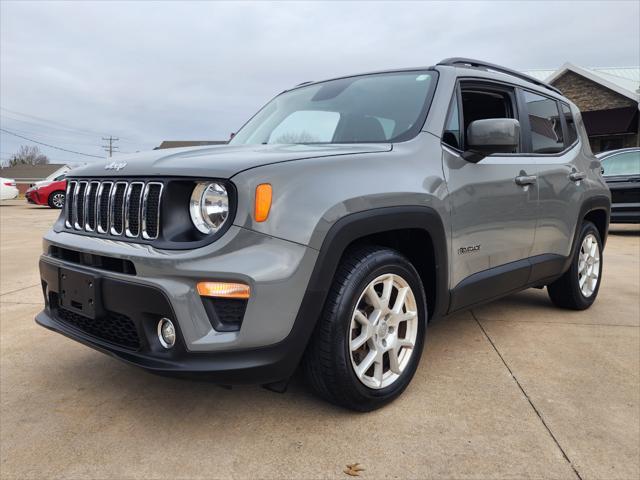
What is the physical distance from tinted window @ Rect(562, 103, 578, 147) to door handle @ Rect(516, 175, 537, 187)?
3.35ft

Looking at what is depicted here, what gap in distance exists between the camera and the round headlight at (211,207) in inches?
82.4

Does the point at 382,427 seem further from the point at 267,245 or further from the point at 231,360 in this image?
the point at 267,245

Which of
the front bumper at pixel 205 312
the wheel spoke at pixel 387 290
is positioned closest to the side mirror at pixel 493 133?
the wheel spoke at pixel 387 290

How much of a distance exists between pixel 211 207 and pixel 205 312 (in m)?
0.42

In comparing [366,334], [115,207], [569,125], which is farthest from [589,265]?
[115,207]

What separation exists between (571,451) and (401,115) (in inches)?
73.9

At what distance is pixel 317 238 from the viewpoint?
2131 millimetres

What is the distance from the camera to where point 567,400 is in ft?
8.79

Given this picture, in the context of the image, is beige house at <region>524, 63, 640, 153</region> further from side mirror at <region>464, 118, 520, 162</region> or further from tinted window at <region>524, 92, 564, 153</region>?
side mirror at <region>464, 118, 520, 162</region>

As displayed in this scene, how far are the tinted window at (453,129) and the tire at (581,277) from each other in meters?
1.82

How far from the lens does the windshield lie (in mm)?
2932

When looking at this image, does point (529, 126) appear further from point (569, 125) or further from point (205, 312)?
point (205, 312)

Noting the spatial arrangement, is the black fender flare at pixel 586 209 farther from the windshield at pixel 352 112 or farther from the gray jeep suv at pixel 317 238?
the windshield at pixel 352 112

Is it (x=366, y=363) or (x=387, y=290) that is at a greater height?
(x=387, y=290)
